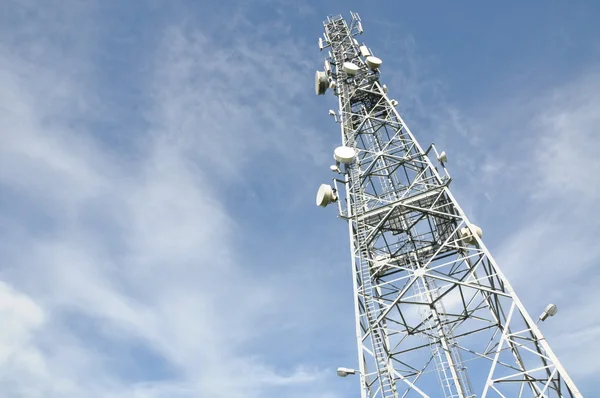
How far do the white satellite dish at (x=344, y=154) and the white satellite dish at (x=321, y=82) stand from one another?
7971mm

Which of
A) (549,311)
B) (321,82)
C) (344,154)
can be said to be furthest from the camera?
(321,82)

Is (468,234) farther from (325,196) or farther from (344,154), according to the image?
(344,154)

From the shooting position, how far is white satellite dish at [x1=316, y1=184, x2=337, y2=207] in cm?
2153

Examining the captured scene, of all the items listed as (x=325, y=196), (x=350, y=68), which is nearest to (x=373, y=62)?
(x=350, y=68)

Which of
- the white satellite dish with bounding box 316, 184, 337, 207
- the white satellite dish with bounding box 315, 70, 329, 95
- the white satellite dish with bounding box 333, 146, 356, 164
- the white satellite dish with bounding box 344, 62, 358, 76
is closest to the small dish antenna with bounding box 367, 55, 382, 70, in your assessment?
the white satellite dish with bounding box 344, 62, 358, 76

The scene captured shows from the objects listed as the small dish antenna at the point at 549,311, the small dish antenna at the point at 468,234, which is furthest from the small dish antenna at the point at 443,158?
the small dish antenna at the point at 549,311

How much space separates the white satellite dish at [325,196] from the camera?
21.5 metres

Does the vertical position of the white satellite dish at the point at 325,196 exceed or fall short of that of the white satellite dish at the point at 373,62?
it falls short

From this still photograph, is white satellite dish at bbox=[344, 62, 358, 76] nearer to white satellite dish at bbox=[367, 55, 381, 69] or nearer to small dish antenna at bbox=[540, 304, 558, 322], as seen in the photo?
white satellite dish at bbox=[367, 55, 381, 69]

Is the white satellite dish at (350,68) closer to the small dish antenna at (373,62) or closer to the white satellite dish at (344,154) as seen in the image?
the small dish antenna at (373,62)

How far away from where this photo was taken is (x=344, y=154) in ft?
73.6

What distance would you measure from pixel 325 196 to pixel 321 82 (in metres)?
→ 10.7

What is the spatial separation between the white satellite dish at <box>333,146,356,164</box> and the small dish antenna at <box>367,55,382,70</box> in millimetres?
7633

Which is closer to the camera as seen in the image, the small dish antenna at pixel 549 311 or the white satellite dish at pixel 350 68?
the small dish antenna at pixel 549 311
